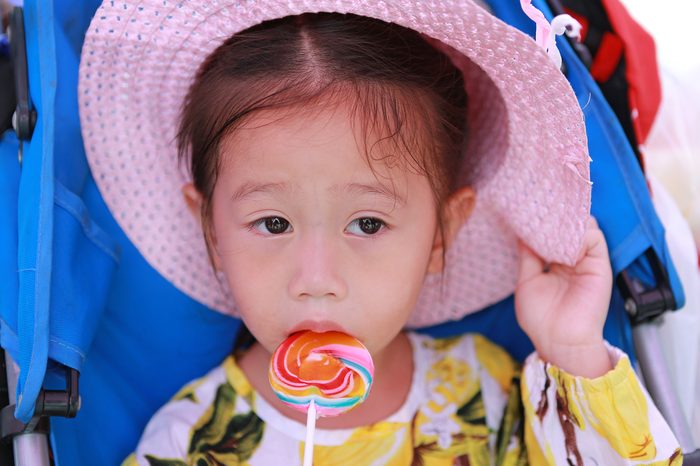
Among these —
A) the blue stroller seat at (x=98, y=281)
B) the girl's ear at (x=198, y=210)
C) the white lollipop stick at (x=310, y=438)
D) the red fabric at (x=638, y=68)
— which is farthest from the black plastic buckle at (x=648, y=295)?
the girl's ear at (x=198, y=210)

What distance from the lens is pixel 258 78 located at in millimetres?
1368

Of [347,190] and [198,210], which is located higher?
[347,190]

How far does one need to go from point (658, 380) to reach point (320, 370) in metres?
0.58

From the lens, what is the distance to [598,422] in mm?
1401

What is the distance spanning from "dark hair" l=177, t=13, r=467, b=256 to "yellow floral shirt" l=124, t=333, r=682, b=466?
1.16 feet

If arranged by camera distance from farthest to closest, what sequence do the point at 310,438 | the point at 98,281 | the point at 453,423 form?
1. the point at 453,423
2. the point at 98,281
3. the point at 310,438

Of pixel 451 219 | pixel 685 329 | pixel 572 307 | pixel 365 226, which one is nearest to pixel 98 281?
pixel 365 226

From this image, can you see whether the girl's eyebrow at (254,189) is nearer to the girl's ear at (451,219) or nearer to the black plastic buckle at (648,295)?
the girl's ear at (451,219)

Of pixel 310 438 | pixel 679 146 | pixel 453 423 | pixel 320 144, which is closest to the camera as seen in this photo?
pixel 310 438

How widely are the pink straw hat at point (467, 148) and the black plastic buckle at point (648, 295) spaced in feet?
0.37

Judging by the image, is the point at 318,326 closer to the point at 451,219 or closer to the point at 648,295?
the point at 451,219

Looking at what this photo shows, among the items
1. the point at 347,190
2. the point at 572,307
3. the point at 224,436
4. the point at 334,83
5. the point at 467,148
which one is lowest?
the point at 224,436

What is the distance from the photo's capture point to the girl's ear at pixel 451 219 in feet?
5.04

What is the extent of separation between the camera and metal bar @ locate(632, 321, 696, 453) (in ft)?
4.75
